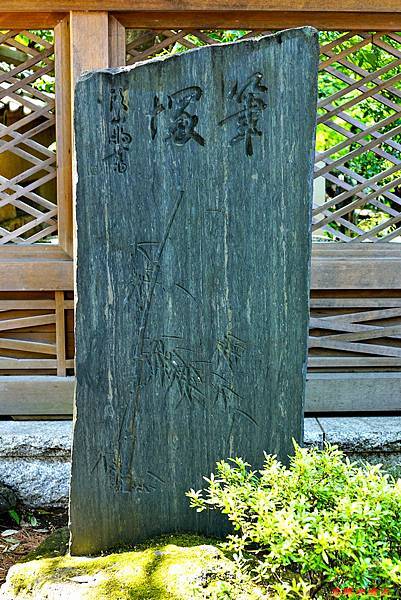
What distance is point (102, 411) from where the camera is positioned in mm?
3414

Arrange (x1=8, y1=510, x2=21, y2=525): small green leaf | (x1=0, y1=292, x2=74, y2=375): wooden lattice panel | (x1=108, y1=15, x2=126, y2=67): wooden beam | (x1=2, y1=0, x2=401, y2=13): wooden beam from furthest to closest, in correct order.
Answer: (x1=0, y1=292, x2=74, y2=375): wooden lattice panel → (x1=8, y1=510, x2=21, y2=525): small green leaf → (x1=108, y1=15, x2=126, y2=67): wooden beam → (x1=2, y1=0, x2=401, y2=13): wooden beam

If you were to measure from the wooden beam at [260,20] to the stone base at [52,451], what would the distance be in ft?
8.26

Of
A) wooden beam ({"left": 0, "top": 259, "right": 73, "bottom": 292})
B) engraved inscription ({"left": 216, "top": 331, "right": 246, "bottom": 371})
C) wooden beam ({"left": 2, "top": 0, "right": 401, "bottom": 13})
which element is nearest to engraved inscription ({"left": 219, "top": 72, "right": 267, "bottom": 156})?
engraved inscription ({"left": 216, "top": 331, "right": 246, "bottom": 371})

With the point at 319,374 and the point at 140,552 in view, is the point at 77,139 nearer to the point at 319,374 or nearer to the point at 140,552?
the point at 140,552

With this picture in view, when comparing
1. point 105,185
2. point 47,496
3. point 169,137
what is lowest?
point 47,496

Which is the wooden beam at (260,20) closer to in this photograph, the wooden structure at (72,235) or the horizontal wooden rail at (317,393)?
the wooden structure at (72,235)

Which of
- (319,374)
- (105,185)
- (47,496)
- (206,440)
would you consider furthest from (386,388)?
(105,185)

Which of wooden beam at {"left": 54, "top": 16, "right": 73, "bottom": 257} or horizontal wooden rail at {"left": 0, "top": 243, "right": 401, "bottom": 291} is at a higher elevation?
wooden beam at {"left": 54, "top": 16, "right": 73, "bottom": 257}

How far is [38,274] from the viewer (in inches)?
189

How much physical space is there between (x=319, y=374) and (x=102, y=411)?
2.02m

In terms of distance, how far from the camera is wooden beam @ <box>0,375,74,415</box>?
16.1 ft

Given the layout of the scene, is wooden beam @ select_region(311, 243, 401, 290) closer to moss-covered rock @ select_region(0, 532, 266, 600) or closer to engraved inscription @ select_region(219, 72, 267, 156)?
engraved inscription @ select_region(219, 72, 267, 156)

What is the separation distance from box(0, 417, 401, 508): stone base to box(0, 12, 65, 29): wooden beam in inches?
98.5

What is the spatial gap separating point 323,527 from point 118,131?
5.92 feet
